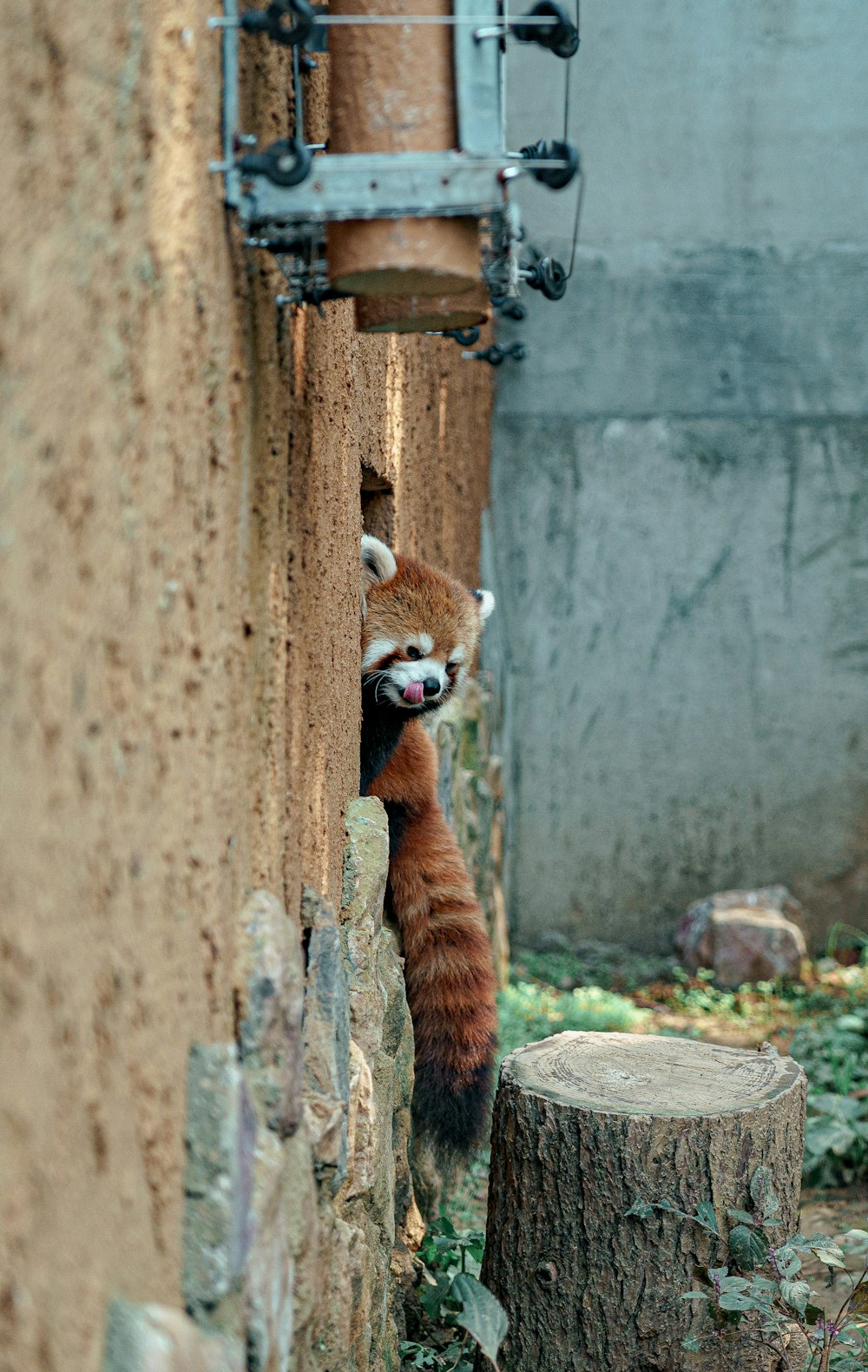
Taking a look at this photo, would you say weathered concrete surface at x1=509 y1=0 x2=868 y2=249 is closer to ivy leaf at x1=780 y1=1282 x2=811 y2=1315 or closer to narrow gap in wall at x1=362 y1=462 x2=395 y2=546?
narrow gap in wall at x1=362 y1=462 x2=395 y2=546

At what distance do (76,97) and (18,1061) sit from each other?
2.67 feet

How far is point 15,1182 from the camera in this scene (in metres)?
0.96

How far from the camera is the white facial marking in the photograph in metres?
3.24

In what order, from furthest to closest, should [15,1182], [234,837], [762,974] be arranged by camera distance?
[762,974], [234,837], [15,1182]

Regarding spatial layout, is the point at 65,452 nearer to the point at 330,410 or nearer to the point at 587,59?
the point at 330,410

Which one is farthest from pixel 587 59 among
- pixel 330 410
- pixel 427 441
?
pixel 330 410

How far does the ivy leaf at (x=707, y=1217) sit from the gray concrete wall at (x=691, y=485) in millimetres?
4659

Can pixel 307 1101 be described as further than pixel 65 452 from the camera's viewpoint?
Yes

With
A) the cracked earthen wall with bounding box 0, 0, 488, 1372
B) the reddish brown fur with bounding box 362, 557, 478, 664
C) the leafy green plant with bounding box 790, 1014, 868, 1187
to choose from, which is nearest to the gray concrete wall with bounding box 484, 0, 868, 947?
the leafy green plant with bounding box 790, 1014, 868, 1187

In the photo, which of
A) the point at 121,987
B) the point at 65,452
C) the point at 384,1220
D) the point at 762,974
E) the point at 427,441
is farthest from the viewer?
the point at 762,974

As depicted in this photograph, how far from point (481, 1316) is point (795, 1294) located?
61 centimetres

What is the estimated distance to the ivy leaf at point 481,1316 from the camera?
2.30 m

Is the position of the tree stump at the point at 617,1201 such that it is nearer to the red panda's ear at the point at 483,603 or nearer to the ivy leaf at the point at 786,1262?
the ivy leaf at the point at 786,1262

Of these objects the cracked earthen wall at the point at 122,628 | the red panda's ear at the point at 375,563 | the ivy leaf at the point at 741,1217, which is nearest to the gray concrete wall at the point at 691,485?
the red panda's ear at the point at 375,563
